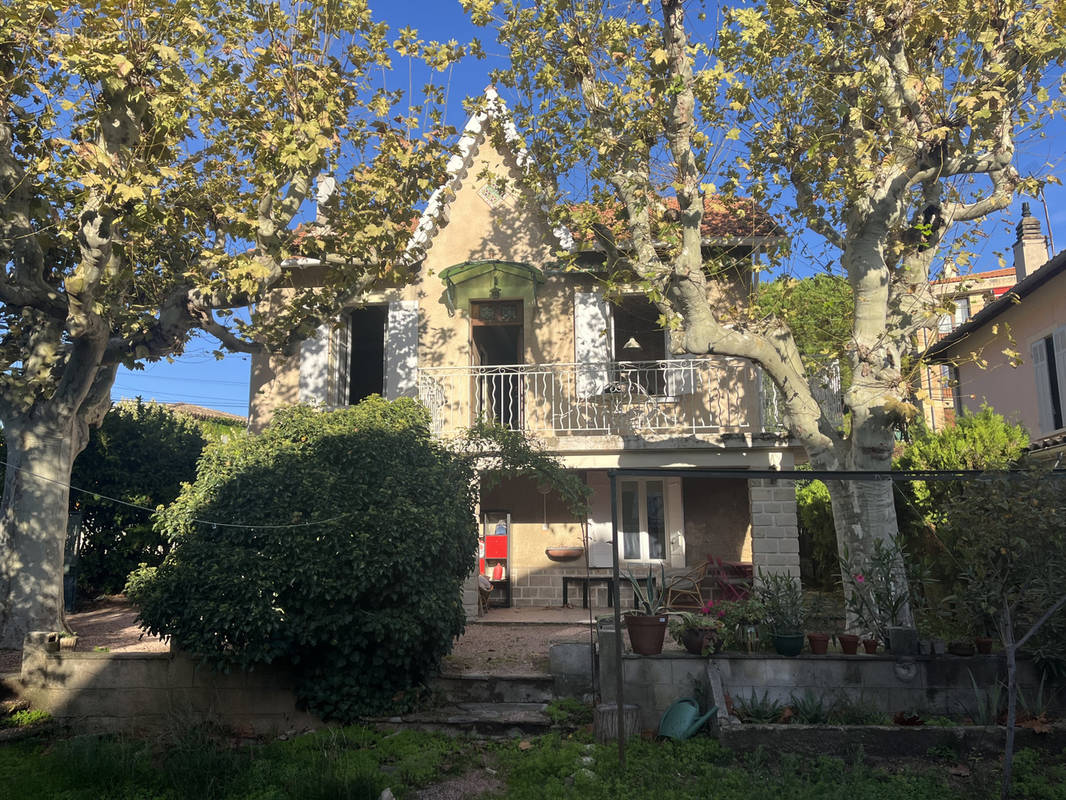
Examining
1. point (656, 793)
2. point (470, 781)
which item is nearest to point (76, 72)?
point (470, 781)

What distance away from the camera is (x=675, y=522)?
1248 cm

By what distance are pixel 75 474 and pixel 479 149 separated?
8.84 meters

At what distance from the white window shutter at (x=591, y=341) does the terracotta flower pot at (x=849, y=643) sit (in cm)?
588

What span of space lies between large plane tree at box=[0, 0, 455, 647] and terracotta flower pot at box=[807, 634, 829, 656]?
6.92 meters

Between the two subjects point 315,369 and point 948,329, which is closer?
point 315,369

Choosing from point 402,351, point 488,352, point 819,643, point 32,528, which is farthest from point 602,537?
point 32,528

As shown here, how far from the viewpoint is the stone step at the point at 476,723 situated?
6668mm

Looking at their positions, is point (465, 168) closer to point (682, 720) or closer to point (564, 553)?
point (564, 553)

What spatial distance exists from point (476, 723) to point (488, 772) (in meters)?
0.93

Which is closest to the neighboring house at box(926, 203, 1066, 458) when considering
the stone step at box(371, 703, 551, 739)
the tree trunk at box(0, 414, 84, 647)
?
the stone step at box(371, 703, 551, 739)

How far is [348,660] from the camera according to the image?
22.6ft

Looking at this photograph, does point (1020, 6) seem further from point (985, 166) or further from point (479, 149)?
point (479, 149)

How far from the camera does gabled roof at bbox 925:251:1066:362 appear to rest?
11.6 meters

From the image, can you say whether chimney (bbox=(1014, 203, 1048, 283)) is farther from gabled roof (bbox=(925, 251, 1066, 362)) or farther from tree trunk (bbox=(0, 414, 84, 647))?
tree trunk (bbox=(0, 414, 84, 647))
